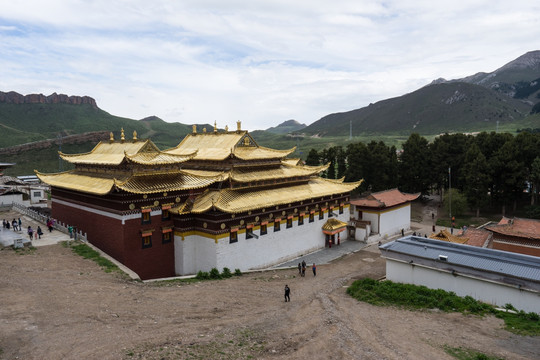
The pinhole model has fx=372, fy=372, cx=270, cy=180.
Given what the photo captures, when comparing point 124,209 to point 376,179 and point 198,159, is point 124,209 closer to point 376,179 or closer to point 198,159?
point 198,159

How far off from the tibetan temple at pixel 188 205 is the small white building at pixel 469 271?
32.1ft

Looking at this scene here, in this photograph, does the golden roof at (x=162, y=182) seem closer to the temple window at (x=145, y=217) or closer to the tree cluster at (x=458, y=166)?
the temple window at (x=145, y=217)

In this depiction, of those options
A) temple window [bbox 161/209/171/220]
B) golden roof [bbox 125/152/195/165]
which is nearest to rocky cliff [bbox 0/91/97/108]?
golden roof [bbox 125/152/195/165]

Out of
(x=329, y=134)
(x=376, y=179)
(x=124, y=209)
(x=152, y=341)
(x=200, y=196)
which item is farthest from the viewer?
(x=329, y=134)

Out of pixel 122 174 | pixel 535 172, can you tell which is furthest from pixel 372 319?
pixel 535 172

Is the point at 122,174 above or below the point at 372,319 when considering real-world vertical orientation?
above

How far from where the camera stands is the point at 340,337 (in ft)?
51.0

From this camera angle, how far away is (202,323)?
56.1ft

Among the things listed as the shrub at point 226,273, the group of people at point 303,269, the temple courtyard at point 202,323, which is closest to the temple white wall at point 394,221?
the group of people at point 303,269

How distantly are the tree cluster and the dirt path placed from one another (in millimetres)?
33279

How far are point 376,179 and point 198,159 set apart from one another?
32491mm

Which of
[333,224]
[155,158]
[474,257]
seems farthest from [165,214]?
[474,257]

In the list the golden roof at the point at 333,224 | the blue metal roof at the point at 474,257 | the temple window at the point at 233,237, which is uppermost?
the temple window at the point at 233,237

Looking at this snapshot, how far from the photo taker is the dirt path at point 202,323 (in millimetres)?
14172
